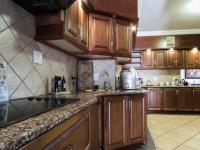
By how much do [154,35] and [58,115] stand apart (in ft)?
18.5

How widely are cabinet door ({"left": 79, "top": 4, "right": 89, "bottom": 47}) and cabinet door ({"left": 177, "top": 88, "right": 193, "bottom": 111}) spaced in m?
3.90

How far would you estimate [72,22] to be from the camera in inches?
81.6

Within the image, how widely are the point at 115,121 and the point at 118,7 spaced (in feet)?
5.48

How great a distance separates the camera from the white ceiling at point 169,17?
406 centimetres

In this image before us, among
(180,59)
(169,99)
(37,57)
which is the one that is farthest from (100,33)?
(180,59)

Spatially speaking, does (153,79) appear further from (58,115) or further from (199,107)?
(58,115)

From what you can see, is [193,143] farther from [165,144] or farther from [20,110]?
[20,110]

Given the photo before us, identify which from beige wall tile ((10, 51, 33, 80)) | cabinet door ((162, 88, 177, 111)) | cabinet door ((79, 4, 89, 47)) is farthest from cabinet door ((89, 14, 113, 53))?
cabinet door ((162, 88, 177, 111))

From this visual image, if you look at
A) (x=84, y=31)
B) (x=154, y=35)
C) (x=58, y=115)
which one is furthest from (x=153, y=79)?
(x=58, y=115)

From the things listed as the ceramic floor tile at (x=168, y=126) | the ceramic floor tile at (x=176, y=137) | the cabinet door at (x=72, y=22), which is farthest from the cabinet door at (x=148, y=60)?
the cabinet door at (x=72, y=22)

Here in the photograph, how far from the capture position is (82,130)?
1.35 m

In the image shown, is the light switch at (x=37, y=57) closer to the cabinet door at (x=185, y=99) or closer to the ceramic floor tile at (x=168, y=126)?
the ceramic floor tile at (x=168, y=126)

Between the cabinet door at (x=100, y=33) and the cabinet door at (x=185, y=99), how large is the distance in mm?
3464

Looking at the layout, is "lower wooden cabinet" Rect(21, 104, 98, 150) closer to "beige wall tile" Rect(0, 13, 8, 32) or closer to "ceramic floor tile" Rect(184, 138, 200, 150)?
"beige wall tile" Rect(0, 13, 8, 32)
